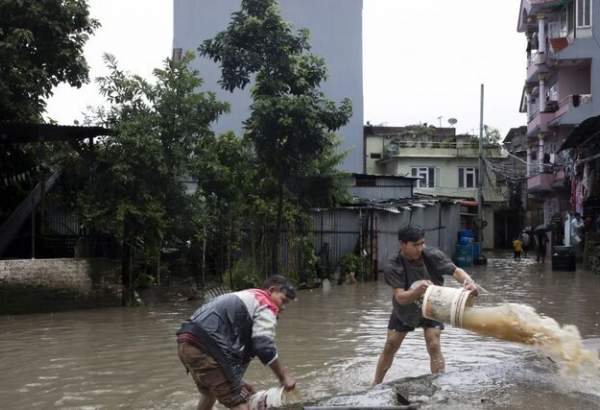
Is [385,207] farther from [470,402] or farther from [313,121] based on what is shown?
[470,402]

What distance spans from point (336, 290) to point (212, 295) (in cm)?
420

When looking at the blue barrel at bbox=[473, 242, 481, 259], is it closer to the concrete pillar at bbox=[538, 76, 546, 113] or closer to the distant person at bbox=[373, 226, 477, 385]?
the concrete pillar at bbox=[538, 76, 546, 113]

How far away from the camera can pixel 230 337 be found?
16.4 feet

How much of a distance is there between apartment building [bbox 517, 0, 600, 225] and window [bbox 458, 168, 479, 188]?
24.3 ft

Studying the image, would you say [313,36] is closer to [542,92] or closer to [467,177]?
[542,92]

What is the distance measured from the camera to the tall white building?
35.3 metres

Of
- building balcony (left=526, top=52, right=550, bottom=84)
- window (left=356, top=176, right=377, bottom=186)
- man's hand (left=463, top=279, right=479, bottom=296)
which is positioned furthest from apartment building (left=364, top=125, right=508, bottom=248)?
man's hand (left=463, top=279, right=479, bottom=296)

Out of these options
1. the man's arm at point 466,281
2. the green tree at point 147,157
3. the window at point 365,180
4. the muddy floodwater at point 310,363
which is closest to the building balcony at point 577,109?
the window at point 365,180

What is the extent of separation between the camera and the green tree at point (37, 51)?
1511 cm

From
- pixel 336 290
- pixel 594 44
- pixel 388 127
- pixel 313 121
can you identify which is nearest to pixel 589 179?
pixel 594 44

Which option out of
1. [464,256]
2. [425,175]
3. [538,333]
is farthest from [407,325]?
[425,175]

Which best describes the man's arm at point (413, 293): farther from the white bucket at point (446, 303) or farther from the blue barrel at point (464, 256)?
the blue barrel at point (464, 256)

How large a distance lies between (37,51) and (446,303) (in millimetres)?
12906

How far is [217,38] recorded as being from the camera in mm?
17719
